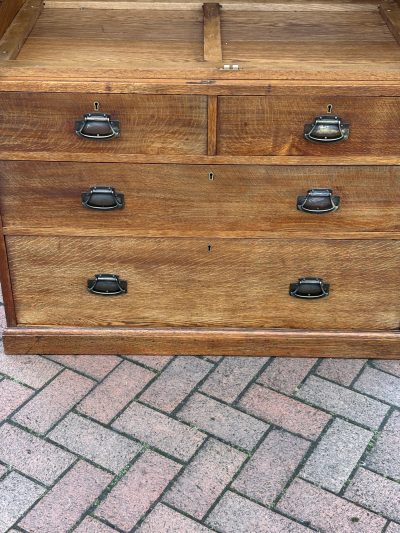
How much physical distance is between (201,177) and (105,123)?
1.31 ft

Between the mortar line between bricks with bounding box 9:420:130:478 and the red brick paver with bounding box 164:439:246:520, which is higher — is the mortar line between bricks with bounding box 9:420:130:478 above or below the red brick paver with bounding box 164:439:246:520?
above

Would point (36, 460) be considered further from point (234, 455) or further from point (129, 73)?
point (129, 73)

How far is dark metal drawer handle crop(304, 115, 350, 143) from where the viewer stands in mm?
2541

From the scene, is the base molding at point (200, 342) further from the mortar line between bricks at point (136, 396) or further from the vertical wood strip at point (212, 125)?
the vertical wood strip at point (212, 125)

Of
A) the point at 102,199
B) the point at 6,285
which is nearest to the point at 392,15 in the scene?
the point at 102,199

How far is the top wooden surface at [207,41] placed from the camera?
252 cm

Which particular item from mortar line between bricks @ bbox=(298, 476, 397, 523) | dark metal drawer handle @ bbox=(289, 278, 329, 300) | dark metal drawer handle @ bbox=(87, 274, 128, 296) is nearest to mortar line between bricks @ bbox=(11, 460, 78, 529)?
dark metal drawer handle @ bbox=(87, 274, 128, 296)

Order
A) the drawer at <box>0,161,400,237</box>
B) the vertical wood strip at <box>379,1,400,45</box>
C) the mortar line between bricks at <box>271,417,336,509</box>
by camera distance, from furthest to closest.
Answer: the vertical wood strip at <box>379,1,400,45</box>, the drawer at <box>0,161,400,237</box>, the mortar line between bricks at <box>271,417,336,509</box>

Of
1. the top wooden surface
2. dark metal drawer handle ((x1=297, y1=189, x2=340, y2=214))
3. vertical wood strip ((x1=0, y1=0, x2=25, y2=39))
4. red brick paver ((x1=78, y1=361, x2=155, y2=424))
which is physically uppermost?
vertical wood strip ((x1=0, y1=0, x2=25, y2=39))

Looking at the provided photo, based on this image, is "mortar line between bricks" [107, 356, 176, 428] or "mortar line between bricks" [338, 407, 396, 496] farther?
"mortar line between bricks" [107, 356, 176, 428]

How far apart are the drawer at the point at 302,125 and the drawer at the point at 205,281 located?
1.28 ft

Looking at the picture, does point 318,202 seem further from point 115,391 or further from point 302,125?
point 115,391

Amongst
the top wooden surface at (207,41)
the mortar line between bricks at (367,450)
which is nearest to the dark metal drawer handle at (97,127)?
the top wooden surface at (207,41)

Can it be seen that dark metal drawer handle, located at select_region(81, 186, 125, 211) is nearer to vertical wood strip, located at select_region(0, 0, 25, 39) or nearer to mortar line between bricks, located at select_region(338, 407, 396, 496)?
vertical wood strip, located at select_region(0, 0, 25, 39)
